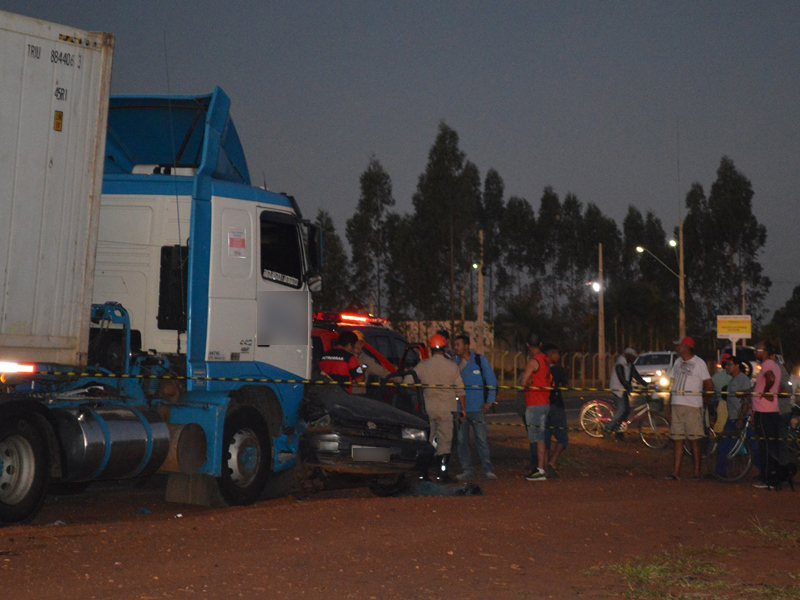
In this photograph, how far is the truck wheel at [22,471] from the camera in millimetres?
8062

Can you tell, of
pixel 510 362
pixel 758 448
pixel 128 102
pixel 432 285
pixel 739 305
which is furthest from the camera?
pixel 739 305

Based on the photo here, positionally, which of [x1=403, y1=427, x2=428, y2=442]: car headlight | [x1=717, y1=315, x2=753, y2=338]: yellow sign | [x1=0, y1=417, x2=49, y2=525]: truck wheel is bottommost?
[x1=0, y1=417, x2=49, y2=525]: truck wheel

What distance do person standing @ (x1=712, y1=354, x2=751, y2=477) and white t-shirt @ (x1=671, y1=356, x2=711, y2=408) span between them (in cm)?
56

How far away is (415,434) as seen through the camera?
36.6 ft

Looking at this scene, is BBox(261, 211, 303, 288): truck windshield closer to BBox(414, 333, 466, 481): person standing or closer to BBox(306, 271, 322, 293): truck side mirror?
BBox(306, 271, 322, 293): truck side mirror

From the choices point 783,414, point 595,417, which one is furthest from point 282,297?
point 595,417

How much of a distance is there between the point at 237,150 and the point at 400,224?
31427 mm

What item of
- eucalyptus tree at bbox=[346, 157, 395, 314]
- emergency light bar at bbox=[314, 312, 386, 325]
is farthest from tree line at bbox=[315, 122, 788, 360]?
emergency light bar at bbox=[314, 312, 386, 325]

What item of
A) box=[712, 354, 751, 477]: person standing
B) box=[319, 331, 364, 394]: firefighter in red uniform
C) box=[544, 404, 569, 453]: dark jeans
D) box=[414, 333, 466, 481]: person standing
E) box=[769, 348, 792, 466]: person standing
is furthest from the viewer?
box=[544, 404, 569, 453]: dark jeans

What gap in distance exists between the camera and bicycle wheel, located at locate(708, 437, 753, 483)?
43.1 feet

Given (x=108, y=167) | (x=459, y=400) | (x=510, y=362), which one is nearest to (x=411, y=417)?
(x=459, y=400)

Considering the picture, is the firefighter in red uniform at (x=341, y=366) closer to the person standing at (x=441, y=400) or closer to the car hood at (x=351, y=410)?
the person standing at (x=441, y=400)

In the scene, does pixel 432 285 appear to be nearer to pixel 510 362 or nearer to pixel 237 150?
pixel 510 362

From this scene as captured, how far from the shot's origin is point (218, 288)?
9.86 m
